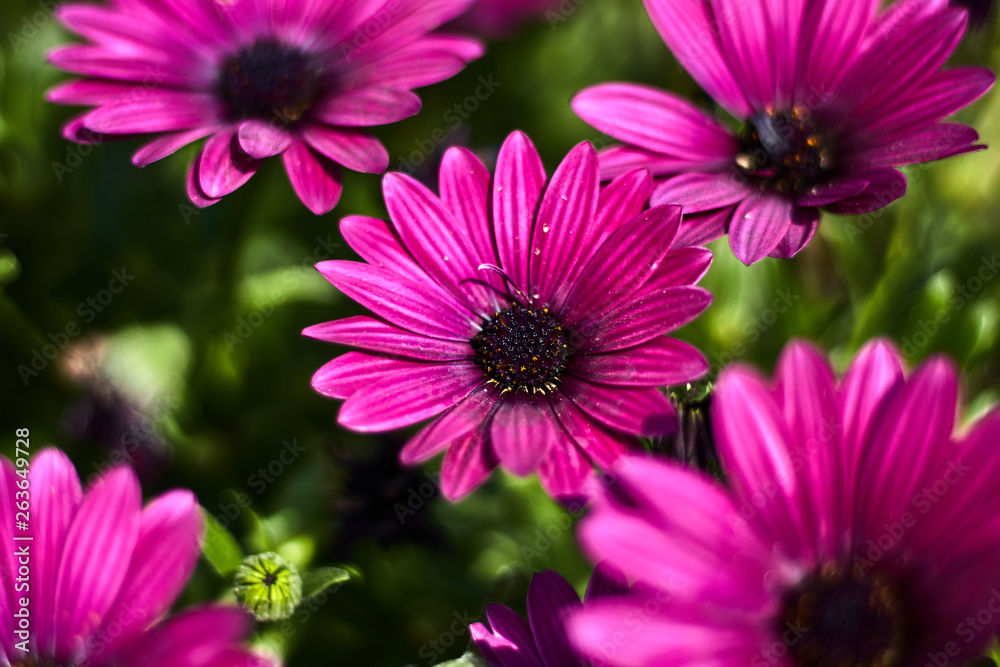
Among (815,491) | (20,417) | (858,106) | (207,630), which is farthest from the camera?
(20,417)

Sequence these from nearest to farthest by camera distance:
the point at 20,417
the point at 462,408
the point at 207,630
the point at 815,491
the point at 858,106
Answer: the point at 207,630, the point at 815,491, the point at 462,408, the point at 858,106, the point at 20,417

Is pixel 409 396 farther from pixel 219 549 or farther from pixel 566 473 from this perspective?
pixel 219 549

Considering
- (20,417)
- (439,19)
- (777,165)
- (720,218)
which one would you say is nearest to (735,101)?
(777,165)

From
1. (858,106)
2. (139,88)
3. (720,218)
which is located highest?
(139,88)

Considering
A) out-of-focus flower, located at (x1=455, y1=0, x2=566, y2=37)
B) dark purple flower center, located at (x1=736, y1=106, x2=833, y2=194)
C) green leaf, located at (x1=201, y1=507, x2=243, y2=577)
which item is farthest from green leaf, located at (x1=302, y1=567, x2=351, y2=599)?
out-of-focus flower, located at (x1=455, y1=0, x2=566, y2=37)

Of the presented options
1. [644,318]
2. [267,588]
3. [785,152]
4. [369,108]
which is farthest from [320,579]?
[785,152]

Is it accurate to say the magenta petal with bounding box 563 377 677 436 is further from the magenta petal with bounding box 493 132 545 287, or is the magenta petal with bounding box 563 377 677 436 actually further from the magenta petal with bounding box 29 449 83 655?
the magenta petal with bounding box 29 449 83 655

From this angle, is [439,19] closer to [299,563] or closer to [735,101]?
[735,101]
